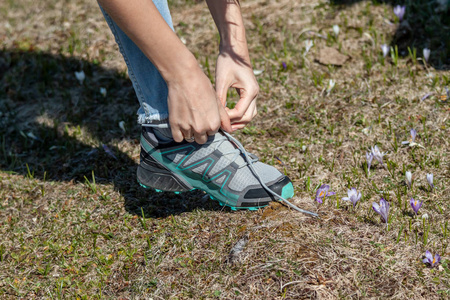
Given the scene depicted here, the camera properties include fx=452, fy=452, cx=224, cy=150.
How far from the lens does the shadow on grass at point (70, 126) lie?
319cm

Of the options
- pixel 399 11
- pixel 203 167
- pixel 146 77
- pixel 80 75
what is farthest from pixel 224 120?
pixel 399 11

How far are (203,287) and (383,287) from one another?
0.88 m

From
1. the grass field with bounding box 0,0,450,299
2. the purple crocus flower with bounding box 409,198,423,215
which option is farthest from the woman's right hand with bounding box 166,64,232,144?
the purple crocus flower with bounding box 409,198,423,215

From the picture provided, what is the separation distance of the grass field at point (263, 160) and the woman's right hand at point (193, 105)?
70 cm

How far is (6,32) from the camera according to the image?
533 centimetres

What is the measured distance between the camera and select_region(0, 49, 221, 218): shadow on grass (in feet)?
10.5

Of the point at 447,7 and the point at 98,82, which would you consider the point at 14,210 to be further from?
the point at 447,7

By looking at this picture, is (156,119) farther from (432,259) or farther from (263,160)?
(432,259)

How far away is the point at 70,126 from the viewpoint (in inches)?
155

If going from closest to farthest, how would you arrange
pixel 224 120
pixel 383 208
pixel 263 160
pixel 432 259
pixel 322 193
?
pixel 432 259 < pixel 224 120 < pixel 383 208 < pixel 322 193 < pixel 263 160

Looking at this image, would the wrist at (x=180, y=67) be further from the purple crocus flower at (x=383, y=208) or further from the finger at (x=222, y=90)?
the purple crocus flower at (x=383, y=208)

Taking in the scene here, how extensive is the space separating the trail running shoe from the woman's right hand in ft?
1.11

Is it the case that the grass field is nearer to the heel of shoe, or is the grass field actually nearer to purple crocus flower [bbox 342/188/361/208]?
purple crocus flower [bbox 342/188/361/208]

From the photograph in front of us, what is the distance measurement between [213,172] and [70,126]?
1900 millimetres
